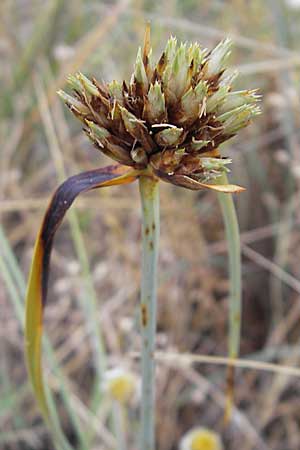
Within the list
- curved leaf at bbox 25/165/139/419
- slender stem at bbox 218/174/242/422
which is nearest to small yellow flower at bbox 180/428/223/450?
slender stem at bbox 218/174/242/422

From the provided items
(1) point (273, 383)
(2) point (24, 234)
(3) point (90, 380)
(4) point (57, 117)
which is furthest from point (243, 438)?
(4) point (57, 117)

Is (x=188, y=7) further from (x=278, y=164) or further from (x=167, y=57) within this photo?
(x=167, y=57)

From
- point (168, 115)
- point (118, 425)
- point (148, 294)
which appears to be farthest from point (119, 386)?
point (168, 115)

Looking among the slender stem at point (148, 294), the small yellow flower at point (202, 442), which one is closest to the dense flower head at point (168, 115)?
the slender stem at point (148, 294)

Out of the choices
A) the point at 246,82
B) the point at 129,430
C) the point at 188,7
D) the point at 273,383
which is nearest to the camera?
the point at 129,430

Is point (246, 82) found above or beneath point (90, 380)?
above
